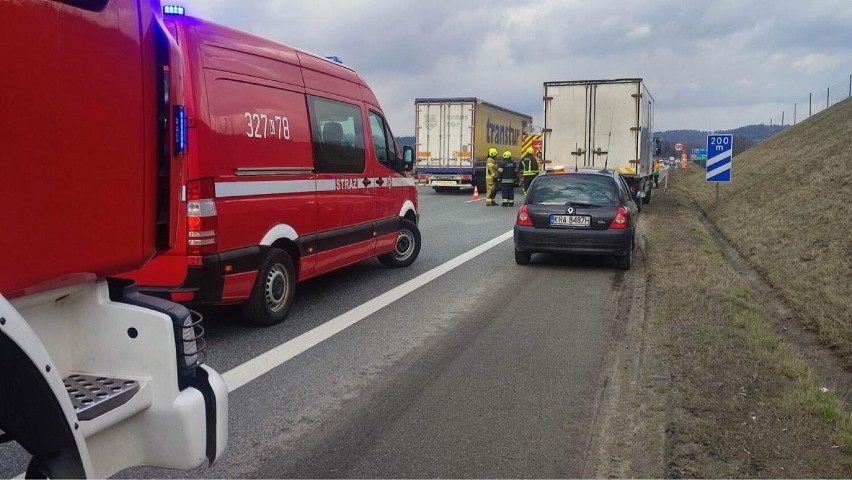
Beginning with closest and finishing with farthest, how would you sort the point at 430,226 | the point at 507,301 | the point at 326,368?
the point at 326,368, the point at 507,301, the point at 430,226

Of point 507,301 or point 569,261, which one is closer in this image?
point 507,301

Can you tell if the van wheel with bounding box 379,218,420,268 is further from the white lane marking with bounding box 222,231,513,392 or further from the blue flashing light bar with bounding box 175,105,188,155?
the blue flashing light bar with bounding box 175,105,188,155

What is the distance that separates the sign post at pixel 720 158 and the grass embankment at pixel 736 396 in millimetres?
9650

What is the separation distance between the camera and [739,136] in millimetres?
63188

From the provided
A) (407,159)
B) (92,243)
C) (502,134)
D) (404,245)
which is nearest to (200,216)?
(92,243)

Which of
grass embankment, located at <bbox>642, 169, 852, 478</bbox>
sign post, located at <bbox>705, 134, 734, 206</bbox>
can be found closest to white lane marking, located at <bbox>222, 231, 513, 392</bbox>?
grass embankment, located at <bbox>642, 169, 852, 478</bbox>

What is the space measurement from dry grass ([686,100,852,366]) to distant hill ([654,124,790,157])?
25.1m

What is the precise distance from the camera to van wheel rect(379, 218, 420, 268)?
9359 millimetres

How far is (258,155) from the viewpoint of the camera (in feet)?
18.9

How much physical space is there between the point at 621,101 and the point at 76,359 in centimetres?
1701

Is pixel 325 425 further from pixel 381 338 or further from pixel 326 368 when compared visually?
pixel 381 338

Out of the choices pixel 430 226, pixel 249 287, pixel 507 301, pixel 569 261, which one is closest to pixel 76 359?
pixel 249 287

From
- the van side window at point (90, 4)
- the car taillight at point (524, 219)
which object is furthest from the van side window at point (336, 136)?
the van side window at point (90, 4)

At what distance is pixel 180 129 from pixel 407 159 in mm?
6675
